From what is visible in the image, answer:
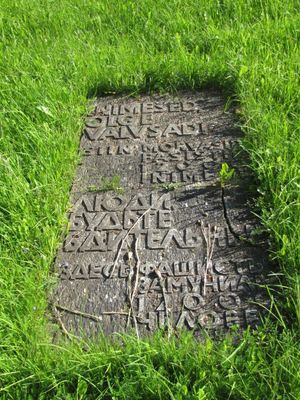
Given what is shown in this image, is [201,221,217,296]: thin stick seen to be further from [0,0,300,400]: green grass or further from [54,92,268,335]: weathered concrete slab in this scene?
[0,0,300,400]: green grass

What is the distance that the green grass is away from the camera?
98.7 inches

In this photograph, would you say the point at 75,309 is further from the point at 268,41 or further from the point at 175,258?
the point at 268,41

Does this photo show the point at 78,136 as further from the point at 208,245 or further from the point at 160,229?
the point at 208,245

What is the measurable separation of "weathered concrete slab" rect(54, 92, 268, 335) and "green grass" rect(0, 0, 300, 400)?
0.11 meters

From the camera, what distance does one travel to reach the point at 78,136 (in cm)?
390

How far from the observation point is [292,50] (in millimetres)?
4145

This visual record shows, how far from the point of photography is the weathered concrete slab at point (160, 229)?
9.27ft

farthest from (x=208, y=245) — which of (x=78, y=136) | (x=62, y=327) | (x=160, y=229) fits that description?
(x=78, y=136)

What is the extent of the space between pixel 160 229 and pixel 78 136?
39.5 inches

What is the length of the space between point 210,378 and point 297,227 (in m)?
0.84

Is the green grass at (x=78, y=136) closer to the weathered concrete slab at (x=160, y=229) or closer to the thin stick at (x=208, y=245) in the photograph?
the weathered concrete slab at (x=160, y=229)

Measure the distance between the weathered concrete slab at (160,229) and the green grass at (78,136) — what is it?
Result: 11cm

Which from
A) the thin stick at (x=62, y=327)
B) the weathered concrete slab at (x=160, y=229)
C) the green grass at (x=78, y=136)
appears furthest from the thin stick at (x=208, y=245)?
the thin stick at (x=62, y=327)

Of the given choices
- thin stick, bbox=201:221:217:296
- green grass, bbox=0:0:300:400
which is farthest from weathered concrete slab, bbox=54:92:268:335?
green grass, bbox=0:0:300:400
